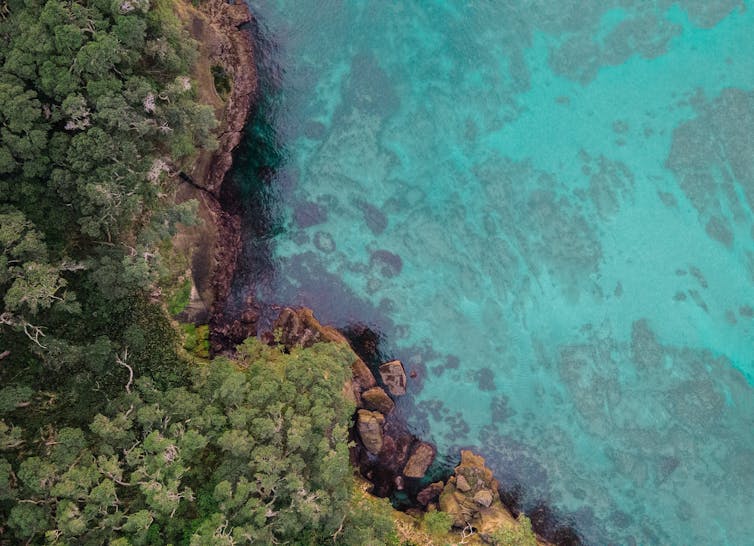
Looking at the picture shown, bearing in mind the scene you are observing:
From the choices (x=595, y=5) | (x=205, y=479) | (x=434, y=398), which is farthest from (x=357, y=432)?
(x=595, y=5)

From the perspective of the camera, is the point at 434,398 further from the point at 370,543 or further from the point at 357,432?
the point at 370,543

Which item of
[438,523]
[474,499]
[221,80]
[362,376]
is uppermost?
[221,80]

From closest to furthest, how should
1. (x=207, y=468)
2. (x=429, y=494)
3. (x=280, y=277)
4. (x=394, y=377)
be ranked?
(x=207, y=468) < (x=429, y=494) < (x=394, y=377) < (x=280, y=277)

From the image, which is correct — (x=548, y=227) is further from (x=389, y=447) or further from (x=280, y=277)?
(x=280, y=277)

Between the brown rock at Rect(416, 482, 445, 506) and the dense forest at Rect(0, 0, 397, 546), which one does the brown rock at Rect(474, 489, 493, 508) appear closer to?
the brown rock at Rect(416, 482, 445, 506)

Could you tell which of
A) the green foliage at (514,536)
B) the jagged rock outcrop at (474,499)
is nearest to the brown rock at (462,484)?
the jagged rock outcrop at (474,499)

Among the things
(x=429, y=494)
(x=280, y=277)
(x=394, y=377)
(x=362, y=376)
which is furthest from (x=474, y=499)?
(x=280, y=277)
